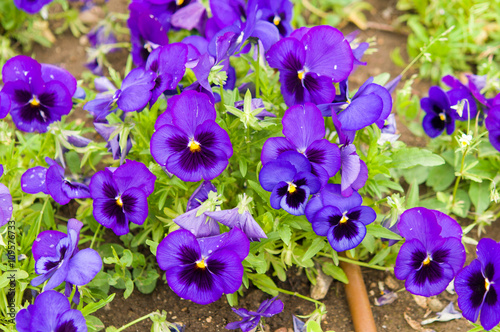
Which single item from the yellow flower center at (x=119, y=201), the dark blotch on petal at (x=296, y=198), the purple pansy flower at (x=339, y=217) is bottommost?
the purple pansy flower at (x=339, y=217)

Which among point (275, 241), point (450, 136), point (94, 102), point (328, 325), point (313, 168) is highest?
point (94, 102)

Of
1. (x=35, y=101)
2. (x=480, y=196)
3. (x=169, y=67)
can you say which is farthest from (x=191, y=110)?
(x=480, y=196)

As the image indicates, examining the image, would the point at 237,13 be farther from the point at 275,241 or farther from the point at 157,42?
the point at 275,241

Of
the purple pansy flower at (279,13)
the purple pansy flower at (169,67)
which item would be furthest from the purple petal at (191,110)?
the purple pansy flower at (279,13)

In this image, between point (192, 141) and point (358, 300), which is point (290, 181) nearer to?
point (192, 141)

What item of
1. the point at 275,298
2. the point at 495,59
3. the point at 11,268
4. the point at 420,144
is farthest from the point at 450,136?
the point at 11,268

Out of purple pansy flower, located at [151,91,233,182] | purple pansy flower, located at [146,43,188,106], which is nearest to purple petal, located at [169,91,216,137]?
purple pansy flower, located at [151,91,233,182]

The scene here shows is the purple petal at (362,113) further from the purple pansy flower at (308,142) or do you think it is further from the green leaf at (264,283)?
the green leaf at (264,283)
